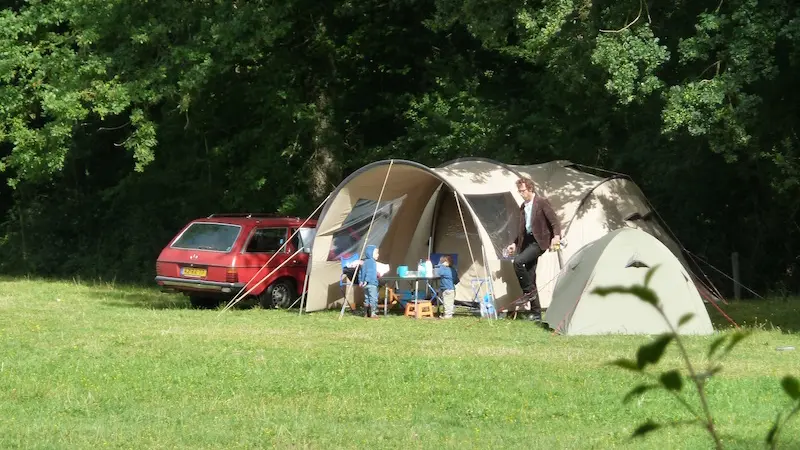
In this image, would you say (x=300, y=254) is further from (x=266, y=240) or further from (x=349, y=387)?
(x=349, y=387)

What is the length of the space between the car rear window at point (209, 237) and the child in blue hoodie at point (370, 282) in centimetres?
243

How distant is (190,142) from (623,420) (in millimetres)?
20612

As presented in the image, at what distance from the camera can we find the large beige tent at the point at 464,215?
16.2 meters

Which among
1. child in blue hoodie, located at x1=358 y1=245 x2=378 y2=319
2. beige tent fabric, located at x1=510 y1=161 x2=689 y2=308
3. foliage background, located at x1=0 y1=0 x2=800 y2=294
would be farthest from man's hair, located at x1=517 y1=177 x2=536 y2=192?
child in blue hoodie, located at x1=358 y1=245 x2=378 y2=319

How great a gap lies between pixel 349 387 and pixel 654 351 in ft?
24.3

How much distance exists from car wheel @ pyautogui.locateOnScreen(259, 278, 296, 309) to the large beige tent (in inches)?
43.1

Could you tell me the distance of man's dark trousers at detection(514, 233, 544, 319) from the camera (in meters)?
15.3

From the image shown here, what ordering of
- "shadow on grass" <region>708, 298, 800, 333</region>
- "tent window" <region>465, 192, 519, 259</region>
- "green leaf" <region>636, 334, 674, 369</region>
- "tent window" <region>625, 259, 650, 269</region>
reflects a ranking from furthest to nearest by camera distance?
"tent window" <region>465, 192, 519, 259</region> → "shadow on grass" <region>708, 298, 800, 333</region> → "tent window" <region>625, 259, 650, 269</region> → "green leaf" <region>636, 334, 674, 369</region>

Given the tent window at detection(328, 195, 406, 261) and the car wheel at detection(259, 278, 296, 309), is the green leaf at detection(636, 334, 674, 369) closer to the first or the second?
the tent window at detection(328, 195, 406, 261)

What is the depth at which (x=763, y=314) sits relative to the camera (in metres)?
15.7

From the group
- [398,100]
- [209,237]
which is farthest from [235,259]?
[398,100]

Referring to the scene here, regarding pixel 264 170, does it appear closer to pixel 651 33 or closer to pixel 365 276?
pixel 365 276

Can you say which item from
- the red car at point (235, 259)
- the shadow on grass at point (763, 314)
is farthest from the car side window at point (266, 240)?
the shadow on grass at point (763, 314)

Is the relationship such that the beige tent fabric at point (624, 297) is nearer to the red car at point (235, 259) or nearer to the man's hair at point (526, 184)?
the man's hair at point (526, 184)
